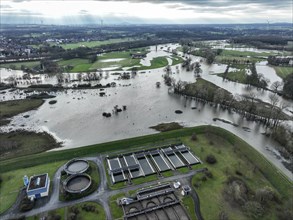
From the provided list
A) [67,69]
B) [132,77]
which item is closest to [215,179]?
[132,77]

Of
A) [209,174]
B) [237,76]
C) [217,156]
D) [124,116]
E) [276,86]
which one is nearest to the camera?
[209,174]

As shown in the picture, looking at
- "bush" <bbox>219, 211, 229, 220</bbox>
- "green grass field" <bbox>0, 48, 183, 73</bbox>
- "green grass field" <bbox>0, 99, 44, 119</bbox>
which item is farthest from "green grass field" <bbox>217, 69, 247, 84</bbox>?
"green grass field" <bbox>0, 99, 44, 119</bbox>

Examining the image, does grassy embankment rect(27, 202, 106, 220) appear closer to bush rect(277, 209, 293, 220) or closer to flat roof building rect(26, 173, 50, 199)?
flat roof building rect(26, 173, 50, 199)

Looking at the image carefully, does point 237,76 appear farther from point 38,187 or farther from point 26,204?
point 26,204

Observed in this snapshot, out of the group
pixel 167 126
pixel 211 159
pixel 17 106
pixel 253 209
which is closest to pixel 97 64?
pixel 17 106

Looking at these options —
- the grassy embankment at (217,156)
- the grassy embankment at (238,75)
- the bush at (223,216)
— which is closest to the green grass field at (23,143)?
the grassy embankment at (217,156)

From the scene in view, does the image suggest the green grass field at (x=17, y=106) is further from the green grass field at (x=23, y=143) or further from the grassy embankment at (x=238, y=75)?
the grassy embankment at (x=238, y=75)
